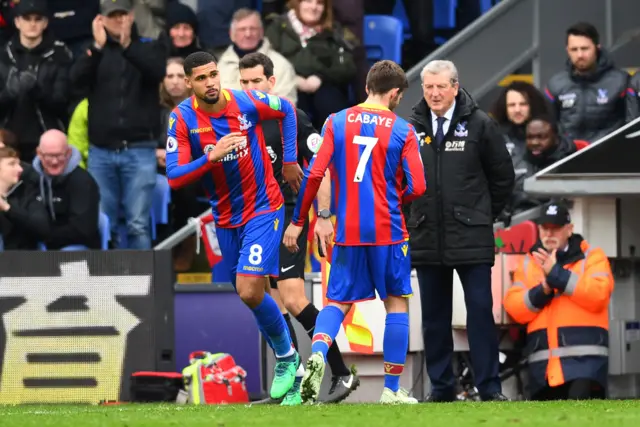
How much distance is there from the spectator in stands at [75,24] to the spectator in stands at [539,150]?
15.6ft

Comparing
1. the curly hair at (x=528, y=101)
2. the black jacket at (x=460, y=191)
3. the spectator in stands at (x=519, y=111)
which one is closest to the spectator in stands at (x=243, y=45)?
the curly hair at (x=528, y=101)

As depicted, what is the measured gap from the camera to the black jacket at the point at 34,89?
A: 1585 centimetres

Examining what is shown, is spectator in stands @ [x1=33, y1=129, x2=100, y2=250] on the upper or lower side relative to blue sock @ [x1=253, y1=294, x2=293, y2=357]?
upper

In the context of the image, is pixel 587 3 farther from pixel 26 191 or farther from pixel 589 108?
pixel 26 191

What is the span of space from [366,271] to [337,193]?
53 centimetres

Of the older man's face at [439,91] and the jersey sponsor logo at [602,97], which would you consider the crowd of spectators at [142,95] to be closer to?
the jersey sponsor logo at [602,97]

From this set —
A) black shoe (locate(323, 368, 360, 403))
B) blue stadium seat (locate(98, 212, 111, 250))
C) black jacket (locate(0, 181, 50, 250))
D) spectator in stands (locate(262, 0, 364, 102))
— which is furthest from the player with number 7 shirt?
spectator in stands (locate(262, 0, 364, 102))

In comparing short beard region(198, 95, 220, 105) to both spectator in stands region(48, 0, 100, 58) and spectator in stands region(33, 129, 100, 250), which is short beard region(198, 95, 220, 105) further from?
spectator in stands region(48, 0, 100, 58)

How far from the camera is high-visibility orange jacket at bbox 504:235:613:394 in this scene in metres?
12.7

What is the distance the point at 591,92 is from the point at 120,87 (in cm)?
412

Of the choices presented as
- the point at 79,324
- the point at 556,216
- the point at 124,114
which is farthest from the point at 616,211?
the point at 124,114

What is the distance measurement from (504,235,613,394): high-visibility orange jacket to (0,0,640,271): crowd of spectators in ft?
4.49

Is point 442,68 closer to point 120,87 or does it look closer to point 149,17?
point 120,87

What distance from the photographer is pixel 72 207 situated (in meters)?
14.8
